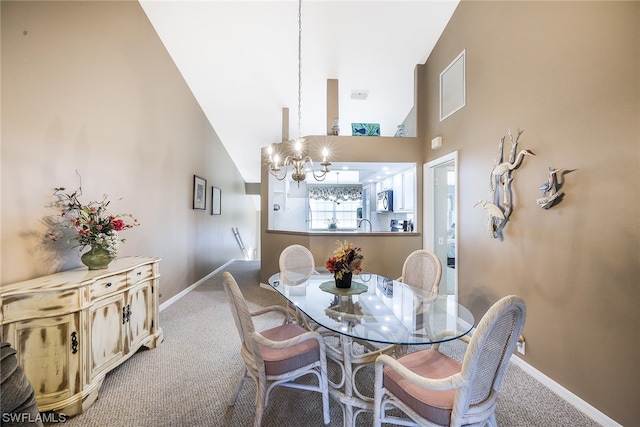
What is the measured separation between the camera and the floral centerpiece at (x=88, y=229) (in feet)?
6.66

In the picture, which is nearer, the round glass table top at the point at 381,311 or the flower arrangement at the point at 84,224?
the round glass table top at the point at 381,311

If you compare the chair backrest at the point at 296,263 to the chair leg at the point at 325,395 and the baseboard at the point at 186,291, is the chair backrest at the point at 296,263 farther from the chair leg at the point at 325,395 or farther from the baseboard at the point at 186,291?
the baseboard at the point at 186,291

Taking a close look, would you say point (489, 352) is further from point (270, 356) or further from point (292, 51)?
point (292, 51)

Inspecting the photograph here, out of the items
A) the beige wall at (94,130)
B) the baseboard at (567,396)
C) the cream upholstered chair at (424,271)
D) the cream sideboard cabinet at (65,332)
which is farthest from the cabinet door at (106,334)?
the baseboard at (567,396)

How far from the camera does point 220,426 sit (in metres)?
1.58

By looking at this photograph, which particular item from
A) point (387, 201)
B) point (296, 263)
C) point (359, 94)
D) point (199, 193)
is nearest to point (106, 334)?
point (296, 263)

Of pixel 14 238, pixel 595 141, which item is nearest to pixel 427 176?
pixel 595 141

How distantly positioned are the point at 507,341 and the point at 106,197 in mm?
3423

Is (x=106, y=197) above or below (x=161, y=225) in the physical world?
above

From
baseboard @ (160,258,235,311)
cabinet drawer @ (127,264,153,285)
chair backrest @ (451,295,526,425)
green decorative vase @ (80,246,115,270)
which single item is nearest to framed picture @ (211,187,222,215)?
baseboard @ (160,258,235,311)

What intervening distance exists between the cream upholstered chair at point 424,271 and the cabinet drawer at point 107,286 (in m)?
2.52

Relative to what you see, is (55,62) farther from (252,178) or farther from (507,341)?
(252,178)

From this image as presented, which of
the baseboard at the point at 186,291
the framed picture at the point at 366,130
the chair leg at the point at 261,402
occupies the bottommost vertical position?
the baseboard at the point at 186,291

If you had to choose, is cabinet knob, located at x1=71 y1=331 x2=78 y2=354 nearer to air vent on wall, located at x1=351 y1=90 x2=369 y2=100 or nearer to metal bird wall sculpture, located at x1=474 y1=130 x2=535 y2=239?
metal bird wall sculpture, located at x1=474 y1=130 x2=535 y2=239
